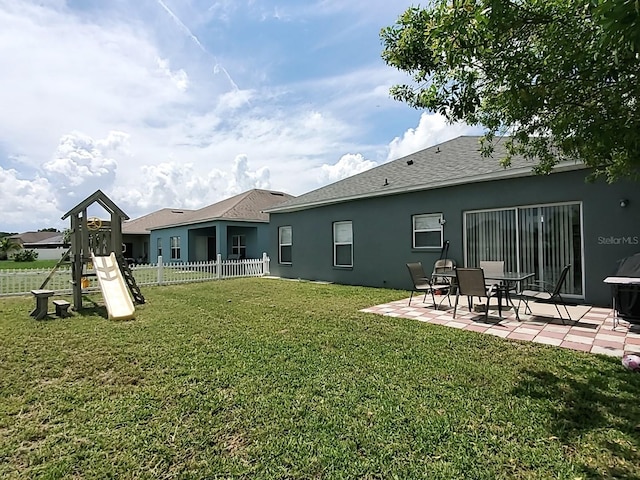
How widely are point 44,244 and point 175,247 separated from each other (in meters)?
34.4

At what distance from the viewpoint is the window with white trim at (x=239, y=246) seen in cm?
2214

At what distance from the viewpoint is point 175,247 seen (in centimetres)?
A: 2417

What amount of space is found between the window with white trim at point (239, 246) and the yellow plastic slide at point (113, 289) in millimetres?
12875

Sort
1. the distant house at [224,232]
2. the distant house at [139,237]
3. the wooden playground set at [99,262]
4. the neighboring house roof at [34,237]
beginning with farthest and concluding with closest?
the neighboring house roof at [34,237] < the distant house at [139,237] < the distant house at [224,232] < the wooden playground set at [99,262]

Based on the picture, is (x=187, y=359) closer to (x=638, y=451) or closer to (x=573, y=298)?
(x=638, y=451)

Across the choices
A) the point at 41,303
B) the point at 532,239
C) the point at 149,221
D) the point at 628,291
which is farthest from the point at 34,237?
the point at 628,291

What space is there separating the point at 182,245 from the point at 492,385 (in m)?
22.7

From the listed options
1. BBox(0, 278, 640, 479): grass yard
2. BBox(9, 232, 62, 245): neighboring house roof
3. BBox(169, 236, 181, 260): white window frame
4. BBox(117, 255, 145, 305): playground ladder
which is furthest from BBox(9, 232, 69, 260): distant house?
BBox(0, 278, 640, 479): grass yard

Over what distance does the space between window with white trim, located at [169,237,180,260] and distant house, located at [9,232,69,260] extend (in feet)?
24.4

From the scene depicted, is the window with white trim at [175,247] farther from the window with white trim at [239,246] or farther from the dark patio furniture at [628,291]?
the dark patio furniture at [628,291]

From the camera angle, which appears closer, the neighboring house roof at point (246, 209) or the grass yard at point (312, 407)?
the grass yard at point (312, 407)

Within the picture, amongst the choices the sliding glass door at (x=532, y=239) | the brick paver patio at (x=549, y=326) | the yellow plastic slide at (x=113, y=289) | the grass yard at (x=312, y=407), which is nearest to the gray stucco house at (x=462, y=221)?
A: the sliding glass door at (x=532, y=239)

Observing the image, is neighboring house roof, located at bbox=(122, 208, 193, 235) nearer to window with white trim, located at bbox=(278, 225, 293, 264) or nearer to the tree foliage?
window with white trim, located at bbox=(278, 225, 293, 264)

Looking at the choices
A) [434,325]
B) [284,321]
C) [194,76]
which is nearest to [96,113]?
[194,76]
